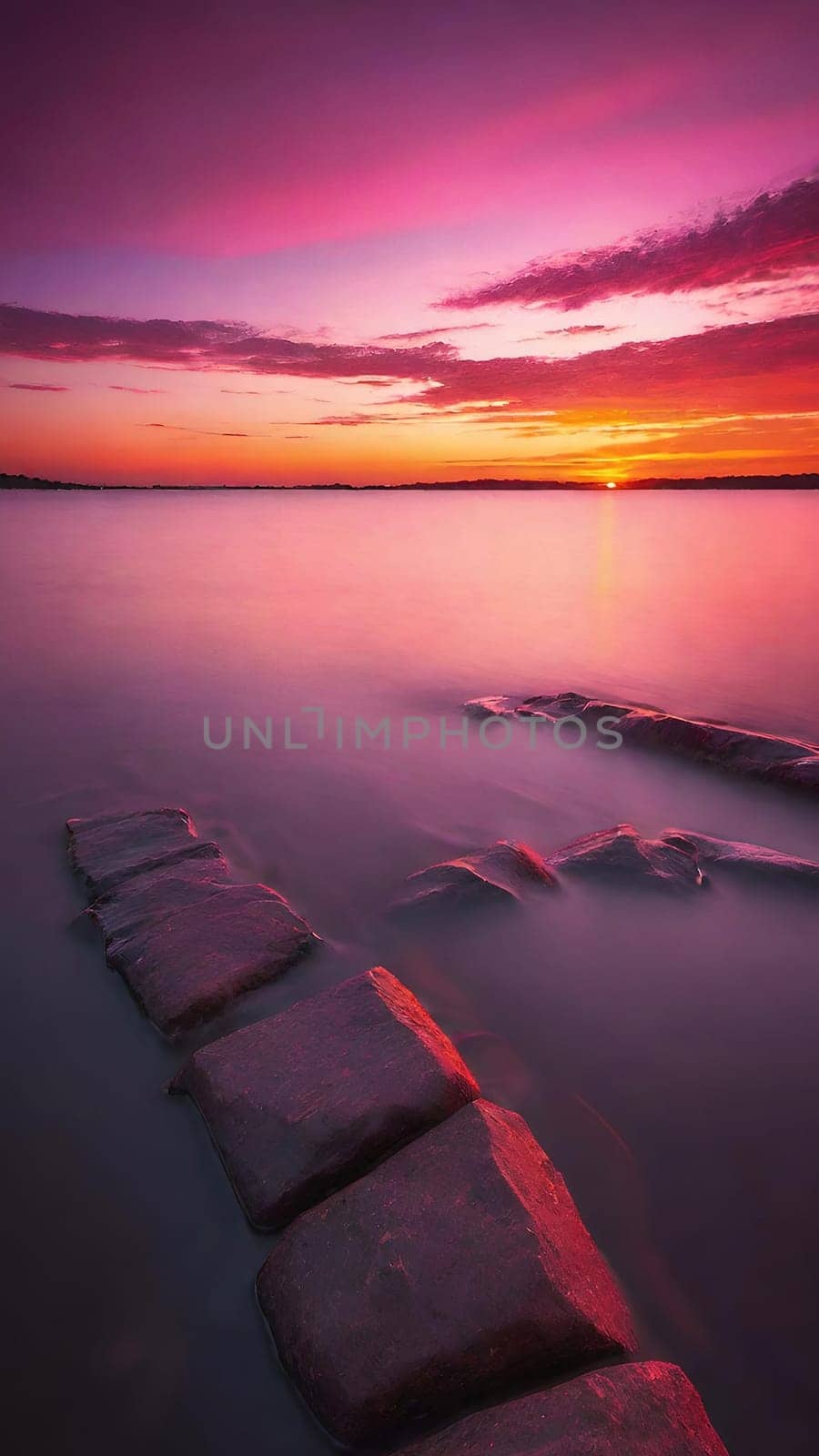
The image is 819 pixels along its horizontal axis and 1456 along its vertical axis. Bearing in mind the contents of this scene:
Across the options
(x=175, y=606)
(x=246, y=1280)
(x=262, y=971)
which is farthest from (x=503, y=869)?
(x=175, y=606)

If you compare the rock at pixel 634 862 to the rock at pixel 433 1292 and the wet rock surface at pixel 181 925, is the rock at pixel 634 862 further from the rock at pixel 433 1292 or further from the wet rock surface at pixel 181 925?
the rock at pixel 433 1292

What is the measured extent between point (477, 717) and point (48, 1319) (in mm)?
6790

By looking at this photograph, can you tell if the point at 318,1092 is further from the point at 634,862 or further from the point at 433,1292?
the point at 634,862

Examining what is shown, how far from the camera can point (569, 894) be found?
13.5 ft

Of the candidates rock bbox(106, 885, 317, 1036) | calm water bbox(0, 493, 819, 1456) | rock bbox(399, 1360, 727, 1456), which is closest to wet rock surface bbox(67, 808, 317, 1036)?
rock bbox(106, 885, 317, 1036)

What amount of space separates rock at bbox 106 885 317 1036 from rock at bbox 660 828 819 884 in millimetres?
2701

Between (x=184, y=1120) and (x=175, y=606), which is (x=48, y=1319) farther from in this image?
(x=175, y=606)

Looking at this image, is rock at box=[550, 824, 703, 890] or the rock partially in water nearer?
rock at box=[550, 824, 703, 890]

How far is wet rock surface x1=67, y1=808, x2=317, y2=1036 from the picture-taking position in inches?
121

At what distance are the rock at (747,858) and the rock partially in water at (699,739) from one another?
4.21ft

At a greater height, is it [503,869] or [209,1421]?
[503,869]

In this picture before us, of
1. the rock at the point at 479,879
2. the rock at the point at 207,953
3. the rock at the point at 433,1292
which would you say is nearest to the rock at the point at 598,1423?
the rock at the point at 433,1292

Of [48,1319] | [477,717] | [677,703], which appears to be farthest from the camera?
[677,703]

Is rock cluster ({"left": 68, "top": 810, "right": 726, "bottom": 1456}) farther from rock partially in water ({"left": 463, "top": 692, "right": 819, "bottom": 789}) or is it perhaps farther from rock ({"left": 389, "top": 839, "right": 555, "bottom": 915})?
rock partially in water ({"left": 463, "top": 692, "right": 819, "bottom": 789})
